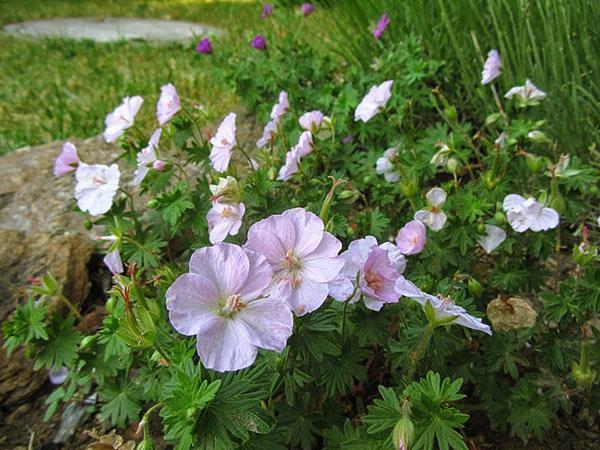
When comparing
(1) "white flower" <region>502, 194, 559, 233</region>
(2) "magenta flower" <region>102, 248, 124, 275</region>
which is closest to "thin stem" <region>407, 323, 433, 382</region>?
(1) "white flower" <region>502, 194, 559, 233</region>

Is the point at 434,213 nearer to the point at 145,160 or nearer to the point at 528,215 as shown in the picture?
the point at 528,215

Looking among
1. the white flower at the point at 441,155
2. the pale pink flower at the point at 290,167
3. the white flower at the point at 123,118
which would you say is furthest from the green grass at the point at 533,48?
the white flower at the point at 123,118

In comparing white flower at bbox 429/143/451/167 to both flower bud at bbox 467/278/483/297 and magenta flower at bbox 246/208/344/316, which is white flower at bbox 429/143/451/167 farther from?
magenta flower at bbox 246/208/344/316

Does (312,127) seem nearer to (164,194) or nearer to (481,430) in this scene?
(164,194)

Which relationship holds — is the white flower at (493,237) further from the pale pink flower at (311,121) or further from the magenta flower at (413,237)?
the pale pink flower at (311,121)

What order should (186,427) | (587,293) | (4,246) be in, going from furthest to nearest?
(4,246)
(587,293)
(186,427)

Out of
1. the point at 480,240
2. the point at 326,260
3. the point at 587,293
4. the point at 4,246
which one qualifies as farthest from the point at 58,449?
the point at 587,293

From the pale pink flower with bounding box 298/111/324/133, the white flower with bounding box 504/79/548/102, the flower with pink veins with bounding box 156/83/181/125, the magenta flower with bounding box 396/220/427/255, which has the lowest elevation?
the white flower with bounding box 504/79/548/102
